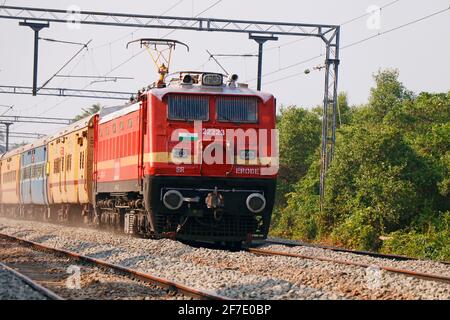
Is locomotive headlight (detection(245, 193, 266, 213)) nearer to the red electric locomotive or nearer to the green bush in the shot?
the red electric locomotive

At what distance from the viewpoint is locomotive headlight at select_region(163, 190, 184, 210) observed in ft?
60.7

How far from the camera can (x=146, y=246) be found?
19125 millimetres

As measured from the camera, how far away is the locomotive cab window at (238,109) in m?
19.1

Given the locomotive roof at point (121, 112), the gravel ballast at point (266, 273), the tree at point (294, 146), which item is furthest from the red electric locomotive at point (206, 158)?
the tree at point (294, 146)

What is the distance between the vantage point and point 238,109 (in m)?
19.2

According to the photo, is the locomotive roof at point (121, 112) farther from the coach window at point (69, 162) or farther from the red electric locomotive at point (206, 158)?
the coach window at point (69, 162)

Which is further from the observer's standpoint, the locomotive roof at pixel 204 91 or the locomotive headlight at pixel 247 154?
the locomotive headlight at pixel 247 154

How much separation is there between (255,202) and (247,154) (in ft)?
3.46

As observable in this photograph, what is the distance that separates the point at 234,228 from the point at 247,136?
2.06 meters

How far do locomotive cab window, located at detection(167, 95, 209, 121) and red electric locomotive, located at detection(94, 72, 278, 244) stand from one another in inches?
0.8

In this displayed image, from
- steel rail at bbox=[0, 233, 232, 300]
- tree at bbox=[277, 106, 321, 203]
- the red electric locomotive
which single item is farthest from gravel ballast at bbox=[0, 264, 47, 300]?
tree at bbox=[277, 106, 321, 203]

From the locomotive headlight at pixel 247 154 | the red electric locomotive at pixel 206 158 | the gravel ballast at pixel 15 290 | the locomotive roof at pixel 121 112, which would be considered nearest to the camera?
the gravel ballast at pixel 15 290
